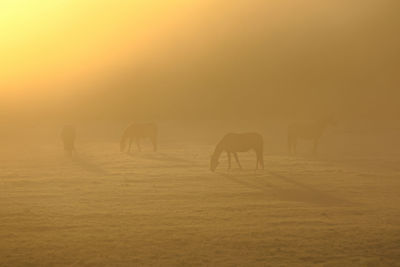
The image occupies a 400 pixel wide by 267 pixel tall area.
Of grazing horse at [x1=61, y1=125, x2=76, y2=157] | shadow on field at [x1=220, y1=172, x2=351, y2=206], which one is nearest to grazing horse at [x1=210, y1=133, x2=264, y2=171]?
shadow on field at [x1=220, y1=172, x2=351, y2=206]

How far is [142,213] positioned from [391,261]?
6.21 meters

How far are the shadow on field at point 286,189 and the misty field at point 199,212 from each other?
0.10ft

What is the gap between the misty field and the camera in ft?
31.0

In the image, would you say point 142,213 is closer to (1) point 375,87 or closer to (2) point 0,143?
(2) point 0,143

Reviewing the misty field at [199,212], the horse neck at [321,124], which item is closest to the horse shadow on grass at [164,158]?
the misty field at [199,212]

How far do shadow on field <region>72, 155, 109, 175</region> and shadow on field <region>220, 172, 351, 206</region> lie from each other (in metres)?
5.09

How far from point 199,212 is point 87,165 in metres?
10.6

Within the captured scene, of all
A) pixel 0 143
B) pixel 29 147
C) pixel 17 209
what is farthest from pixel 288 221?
pixel 0 143

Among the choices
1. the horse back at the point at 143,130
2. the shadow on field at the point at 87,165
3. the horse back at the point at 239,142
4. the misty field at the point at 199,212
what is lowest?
the misty field at the point at 199,212

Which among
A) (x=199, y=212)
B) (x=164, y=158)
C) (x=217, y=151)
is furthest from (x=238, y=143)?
(x=199, y=212)

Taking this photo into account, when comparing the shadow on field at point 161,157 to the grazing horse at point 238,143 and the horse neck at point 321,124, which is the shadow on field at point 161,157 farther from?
the horse neck at point 321,124

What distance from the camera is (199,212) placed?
12.9 meters

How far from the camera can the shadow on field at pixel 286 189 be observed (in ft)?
46.5

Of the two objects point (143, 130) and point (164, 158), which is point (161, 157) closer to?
point (164, 158)
